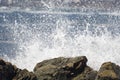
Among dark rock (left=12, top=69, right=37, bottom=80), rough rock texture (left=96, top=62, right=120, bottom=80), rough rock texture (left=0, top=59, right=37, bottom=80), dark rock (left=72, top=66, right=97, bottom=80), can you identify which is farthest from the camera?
dark rock (left=72, top=66, right=97, bottom=80)

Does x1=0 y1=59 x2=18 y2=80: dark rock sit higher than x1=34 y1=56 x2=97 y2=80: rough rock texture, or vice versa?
x1=0 y1=59 x2=18 y2=80: dark rock

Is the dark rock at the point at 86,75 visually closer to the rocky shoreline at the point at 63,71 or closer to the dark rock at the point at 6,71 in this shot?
the rocky shoreline at the point at 63,71

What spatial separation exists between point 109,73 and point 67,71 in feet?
4.29

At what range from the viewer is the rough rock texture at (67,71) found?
11.7 metres

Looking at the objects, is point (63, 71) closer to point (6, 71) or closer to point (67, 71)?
point (67, 71)

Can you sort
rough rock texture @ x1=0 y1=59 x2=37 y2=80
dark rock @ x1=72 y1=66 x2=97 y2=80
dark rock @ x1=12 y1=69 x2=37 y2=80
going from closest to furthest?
rough rock texture @ x1=0 y1=59 x2=37 y2=80 < dark rock @ x1=12 y1=69 x2=37 y2=80 < dark rock @ x1=72 y1=66 x2=97 y2=80

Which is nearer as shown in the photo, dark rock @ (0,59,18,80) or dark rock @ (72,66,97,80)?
dark rock @ (0,59,18,80)

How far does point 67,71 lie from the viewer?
1187cm

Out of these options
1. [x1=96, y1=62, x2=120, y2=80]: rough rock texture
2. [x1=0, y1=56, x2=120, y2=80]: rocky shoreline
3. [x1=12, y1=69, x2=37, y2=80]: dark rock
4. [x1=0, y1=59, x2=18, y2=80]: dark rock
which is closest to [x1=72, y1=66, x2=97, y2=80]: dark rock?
[x1=0, y1=56, x2=120, y2=80]: rocky shoreline

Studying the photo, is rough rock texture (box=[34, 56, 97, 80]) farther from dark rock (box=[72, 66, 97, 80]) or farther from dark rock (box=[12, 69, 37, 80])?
dark rock (box=[12, 69, 37, 80])

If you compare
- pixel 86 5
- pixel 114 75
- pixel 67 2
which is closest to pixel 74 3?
pixel 67 2

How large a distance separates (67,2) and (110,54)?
127077 mm

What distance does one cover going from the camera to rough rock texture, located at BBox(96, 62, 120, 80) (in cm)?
1085

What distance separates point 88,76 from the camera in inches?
460
